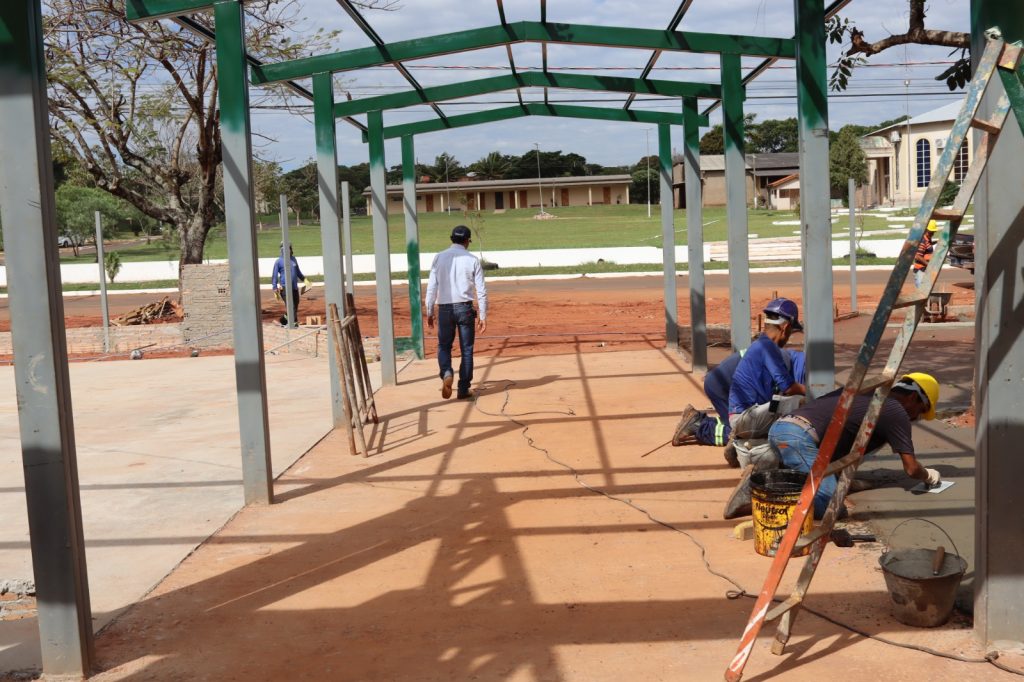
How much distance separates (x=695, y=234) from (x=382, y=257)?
4.01 m

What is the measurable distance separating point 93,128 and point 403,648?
19.1 meters

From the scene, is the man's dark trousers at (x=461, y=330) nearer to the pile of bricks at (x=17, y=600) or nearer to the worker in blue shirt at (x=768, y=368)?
the worker in blue shirt at (x=768, y=368)

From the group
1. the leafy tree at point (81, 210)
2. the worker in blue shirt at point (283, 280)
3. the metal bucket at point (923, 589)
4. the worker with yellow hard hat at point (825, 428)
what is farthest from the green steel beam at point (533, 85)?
the leafy tree at point (81, 210)

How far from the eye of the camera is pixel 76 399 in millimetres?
12500

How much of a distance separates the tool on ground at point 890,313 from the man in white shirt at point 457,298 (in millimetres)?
6616

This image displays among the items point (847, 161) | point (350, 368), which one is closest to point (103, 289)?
point (350, 368)

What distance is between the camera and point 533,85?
11883mm

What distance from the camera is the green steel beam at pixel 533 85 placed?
11.8 metres

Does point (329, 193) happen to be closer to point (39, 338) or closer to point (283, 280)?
point (39, 338)

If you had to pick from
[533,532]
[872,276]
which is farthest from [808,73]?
[872,276]

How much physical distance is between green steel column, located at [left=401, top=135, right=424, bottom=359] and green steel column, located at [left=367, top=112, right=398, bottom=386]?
3.82ft

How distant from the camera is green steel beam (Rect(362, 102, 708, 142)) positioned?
13.7 m

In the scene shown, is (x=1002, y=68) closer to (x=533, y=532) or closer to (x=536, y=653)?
(x=536, y=653)

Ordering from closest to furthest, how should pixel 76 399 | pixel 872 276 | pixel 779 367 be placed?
1. pixel 779 367
2. pixel 76 399
3. pixel 872 276
